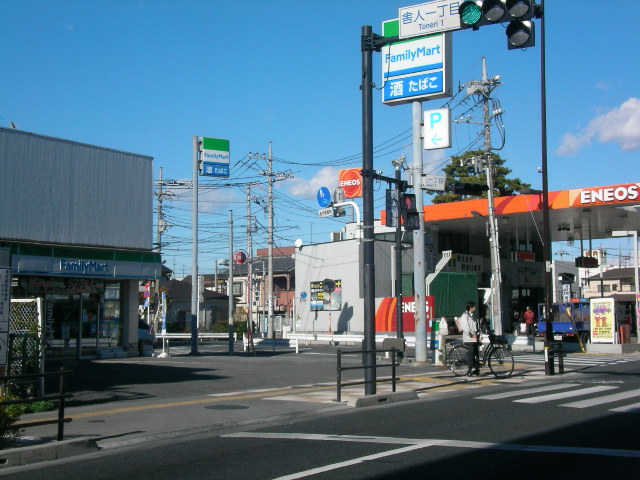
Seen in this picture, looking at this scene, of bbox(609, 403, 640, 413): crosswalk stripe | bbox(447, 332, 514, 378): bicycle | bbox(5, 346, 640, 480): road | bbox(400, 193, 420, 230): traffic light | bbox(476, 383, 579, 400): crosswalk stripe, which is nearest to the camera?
bbox(5, 346, 640, 480): road

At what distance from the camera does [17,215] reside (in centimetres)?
2245

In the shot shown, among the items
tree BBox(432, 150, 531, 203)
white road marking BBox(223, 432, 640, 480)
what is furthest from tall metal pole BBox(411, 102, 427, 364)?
tree BBox(432, 150, 531, 203)

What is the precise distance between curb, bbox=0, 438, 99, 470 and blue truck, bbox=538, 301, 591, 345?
25837 mm

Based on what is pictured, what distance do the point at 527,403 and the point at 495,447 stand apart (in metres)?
4.85

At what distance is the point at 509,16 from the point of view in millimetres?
10305

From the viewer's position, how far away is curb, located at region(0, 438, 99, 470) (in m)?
8.65

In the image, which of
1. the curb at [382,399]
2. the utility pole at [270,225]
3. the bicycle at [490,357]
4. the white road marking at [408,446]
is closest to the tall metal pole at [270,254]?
the utility pole at [270,225]

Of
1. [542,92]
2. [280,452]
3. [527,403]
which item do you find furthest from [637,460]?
[542,92]

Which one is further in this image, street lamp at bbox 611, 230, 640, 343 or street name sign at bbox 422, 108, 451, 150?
street lamp at bbox 611, 230, 640, 343

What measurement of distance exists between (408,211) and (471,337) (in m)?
3.73

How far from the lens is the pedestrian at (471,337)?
18.6 meters

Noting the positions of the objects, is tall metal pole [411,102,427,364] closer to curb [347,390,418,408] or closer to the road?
curb [347,390,418,408]

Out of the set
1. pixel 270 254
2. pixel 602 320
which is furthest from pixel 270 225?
pixel 602 320

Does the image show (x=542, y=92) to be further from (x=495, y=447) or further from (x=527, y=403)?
(x=495, y=447)
